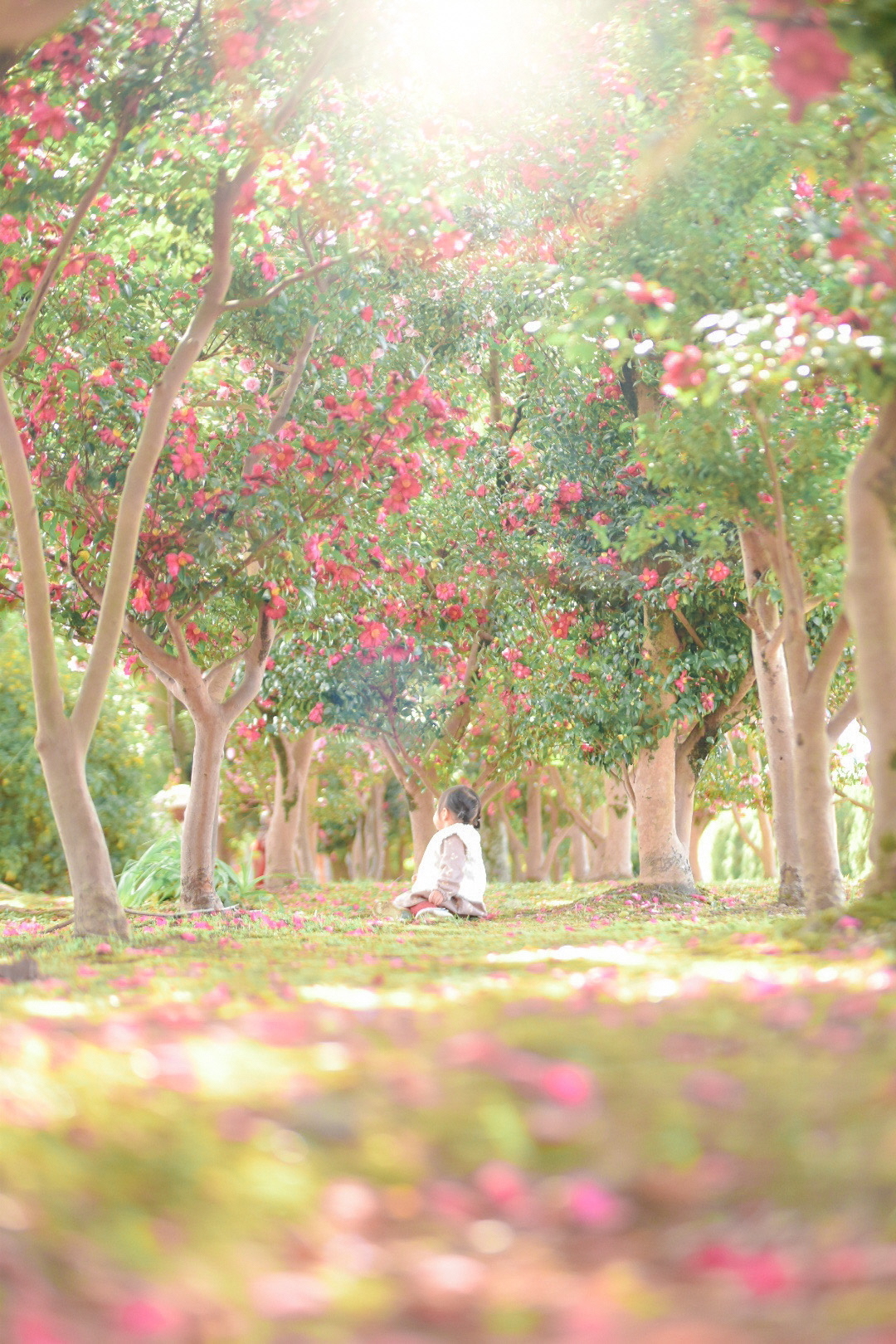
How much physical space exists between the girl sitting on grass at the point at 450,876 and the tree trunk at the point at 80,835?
11.9 feet

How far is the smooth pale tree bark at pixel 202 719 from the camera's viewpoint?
379 inches

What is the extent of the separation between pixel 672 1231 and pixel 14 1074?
1390 millimetres

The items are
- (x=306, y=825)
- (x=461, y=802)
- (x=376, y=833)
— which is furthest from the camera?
(x=376, y=833)

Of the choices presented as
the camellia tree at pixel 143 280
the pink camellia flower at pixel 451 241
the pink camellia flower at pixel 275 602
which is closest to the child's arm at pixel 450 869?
the camellia tree at pixel 143 280

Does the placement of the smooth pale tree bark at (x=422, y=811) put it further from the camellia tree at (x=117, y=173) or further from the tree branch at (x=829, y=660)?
the tree branch at (x=829, y=660)

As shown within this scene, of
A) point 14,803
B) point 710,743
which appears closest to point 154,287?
point 710,743

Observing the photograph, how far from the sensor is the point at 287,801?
1855 centimetres

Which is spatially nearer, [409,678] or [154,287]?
[154,287]

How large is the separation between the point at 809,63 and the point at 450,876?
25.5ft

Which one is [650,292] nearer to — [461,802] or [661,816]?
[461,802]

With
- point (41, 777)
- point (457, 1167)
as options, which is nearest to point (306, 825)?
point (41, 777)

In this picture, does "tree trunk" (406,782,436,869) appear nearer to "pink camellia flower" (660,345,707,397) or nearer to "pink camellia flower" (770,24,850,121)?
"pink camellia flower" (660,345,707,397)

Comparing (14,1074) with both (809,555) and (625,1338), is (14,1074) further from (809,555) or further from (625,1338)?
(809,555)

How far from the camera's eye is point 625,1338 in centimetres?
146
